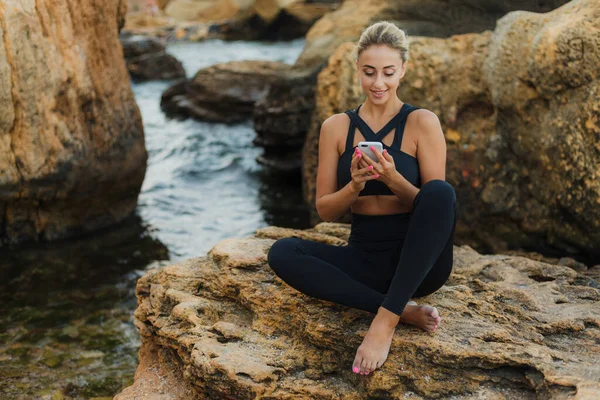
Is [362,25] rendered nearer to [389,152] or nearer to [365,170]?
[389,152]

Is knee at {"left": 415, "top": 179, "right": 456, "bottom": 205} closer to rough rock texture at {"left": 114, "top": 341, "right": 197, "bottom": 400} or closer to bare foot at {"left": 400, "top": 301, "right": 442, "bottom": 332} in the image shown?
bare foot at {"left": 400, "top": 301, "right": 442, "bottom": 332}

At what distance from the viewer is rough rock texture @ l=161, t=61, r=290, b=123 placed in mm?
12438

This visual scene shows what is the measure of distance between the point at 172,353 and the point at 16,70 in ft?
12.2

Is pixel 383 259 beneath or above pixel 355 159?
beneath

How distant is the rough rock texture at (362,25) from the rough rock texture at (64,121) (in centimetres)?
236

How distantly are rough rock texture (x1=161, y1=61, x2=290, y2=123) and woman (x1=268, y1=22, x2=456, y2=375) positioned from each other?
8.79m

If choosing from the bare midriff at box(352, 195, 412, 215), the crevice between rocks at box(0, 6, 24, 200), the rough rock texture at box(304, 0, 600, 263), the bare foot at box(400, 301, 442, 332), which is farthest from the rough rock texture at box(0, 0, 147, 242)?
the bare foot at box(400, 301, 442, 332)

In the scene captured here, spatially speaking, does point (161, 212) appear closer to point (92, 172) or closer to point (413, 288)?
point (92, 172)

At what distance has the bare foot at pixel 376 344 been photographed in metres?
2.99

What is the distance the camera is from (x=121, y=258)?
22.8 feet

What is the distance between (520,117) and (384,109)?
244 centimetres

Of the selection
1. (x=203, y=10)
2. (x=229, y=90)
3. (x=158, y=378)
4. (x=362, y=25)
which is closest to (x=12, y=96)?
(x=158, y=378)

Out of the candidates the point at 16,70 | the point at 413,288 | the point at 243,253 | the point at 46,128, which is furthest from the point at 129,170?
the point at 413,288

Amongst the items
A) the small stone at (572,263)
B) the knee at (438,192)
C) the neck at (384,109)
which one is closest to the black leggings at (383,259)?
the knee at (438,192)
